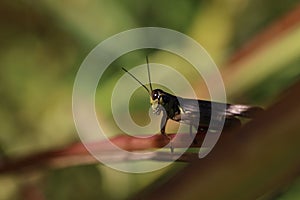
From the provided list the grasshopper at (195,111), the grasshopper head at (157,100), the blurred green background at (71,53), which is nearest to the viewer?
the grasshopper at (195,111)

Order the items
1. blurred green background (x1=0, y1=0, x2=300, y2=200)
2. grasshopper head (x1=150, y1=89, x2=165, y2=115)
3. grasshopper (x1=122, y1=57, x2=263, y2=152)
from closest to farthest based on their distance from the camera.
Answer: grasshopper (x1=122, y1=57, x2=263, y2=152)
grasshopper head (x1=150, y1=89, x2=165, y2=115)
blurred green background (x1=0, y1=0, x2=300, y2=200)

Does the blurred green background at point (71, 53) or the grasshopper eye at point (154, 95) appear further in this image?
the blurred green background at point (71, 53)

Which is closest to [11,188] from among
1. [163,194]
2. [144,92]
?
[144,92]

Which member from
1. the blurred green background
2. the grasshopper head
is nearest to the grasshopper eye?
the grasshopper head

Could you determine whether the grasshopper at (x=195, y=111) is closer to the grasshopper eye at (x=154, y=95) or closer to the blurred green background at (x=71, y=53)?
the grasshopper eye at (x=154, y=95)

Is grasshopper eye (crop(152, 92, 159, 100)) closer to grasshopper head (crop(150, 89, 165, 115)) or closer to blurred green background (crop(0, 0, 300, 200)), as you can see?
grasshopper head (crop(150, 89, 165, 115))

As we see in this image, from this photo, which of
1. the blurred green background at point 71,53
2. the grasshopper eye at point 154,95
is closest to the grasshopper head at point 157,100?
the grasshopper eye at point 154,95

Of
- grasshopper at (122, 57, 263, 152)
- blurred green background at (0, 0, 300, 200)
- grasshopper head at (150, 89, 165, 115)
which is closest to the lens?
grasshopper at (122, 57, 263, 152)

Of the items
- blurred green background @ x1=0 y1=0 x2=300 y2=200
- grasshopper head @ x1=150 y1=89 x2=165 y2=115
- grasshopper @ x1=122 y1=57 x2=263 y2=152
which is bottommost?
grasshopper @ x1=122 y1=57 x2=263 y2=152
